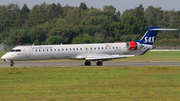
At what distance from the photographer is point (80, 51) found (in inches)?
1411

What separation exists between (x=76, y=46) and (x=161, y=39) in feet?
268

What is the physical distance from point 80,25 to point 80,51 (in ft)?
274

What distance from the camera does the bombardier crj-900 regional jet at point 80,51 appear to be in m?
33.7

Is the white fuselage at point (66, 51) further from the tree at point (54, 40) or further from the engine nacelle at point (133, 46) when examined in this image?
the tree at point (54, 40)

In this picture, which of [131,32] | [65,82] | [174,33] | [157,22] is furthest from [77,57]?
[157,22]

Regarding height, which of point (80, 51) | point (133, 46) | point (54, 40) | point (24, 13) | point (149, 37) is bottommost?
point (80, 51)

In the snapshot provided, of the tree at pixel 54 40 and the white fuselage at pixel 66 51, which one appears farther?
the tree at pixel 54 40

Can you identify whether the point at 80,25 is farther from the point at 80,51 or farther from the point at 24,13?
the point at 80,51

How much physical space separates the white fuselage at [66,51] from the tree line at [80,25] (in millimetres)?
49515

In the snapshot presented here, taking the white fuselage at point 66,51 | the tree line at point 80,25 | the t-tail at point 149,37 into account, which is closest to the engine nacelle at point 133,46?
the white fuselage at point 66,51

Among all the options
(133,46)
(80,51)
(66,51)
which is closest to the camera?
(66,51)

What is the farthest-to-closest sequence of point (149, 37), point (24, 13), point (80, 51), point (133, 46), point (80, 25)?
point (24, 13), point (80, 25), point (149, 37), point (133, 46), point (80, 51)

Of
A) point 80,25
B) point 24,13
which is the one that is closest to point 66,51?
point 80,25

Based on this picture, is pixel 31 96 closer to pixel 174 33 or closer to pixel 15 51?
pixel 15 51
